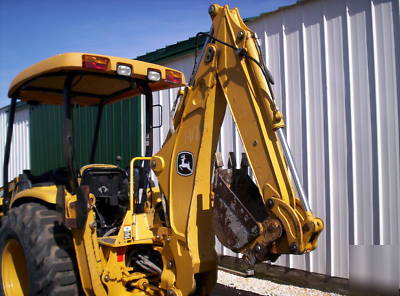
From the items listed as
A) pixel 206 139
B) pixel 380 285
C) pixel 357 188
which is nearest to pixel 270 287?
pixel 357 188

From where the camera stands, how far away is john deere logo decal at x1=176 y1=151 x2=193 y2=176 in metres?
3.44

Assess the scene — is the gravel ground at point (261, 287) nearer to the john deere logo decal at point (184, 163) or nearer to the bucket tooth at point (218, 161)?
the john deere logo decal at point (184, 163)

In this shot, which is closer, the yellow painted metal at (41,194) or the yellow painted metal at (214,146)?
the yellow painted metal at (214,146)

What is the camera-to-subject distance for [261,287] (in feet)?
18.7

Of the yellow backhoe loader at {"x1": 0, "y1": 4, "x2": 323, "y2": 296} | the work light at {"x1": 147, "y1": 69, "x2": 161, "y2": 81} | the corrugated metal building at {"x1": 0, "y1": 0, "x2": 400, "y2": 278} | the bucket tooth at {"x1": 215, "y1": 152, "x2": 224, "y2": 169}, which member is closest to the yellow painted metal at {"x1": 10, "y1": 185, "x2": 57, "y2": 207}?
the yellow backhoe loader at {"x1": 0, "y1": 4, "x2": 323, "y2": 296}

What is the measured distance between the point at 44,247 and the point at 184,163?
1.55 meters

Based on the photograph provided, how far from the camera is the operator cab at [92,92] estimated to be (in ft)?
12.3

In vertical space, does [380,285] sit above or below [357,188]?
below

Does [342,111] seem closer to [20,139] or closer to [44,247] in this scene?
[44,247]

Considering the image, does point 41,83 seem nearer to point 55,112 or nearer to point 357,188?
point 357,188

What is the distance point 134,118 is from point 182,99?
5405mm

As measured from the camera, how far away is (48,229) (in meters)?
3.90

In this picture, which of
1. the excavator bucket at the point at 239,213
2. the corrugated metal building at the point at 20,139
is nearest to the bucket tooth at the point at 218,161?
the excavator bucket at the point at 239,213

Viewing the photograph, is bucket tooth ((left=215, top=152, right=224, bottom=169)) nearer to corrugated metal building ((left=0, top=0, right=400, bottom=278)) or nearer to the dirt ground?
corrugated metal building ((left=0, top=0, right=400, bottom=278))
